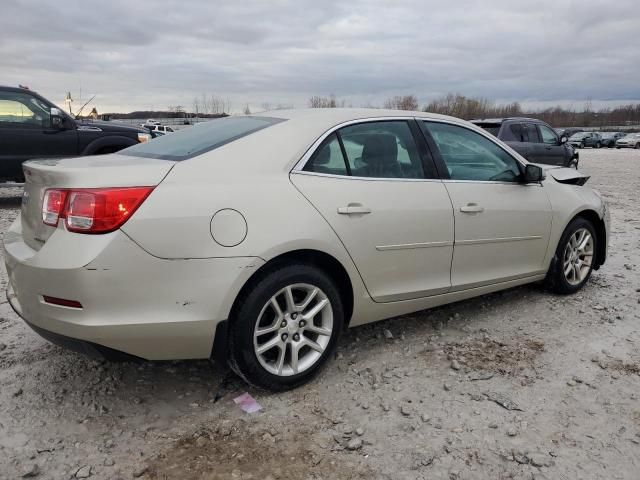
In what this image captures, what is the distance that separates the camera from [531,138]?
1341cm

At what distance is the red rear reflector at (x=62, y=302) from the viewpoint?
2443 millimetres

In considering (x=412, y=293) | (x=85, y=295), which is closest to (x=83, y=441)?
(x=85, y=295)

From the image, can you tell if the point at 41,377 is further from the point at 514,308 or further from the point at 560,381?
the point at 514,308

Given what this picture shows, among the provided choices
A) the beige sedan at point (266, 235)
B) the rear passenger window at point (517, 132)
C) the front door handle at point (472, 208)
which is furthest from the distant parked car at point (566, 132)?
the beige sedan at point (266, 235)

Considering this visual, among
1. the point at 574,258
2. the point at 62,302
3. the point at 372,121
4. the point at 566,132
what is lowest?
the point at 574,258

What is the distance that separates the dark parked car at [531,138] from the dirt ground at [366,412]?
952cm

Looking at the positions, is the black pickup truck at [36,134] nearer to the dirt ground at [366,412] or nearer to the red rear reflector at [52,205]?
the dirt ground at [366,412]

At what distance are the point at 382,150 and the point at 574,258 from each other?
2.28 metres

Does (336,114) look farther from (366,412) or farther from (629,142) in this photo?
(629,142)

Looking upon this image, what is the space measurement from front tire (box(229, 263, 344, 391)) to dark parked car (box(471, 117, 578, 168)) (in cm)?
1060

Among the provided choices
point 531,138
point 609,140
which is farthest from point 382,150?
point 609,140

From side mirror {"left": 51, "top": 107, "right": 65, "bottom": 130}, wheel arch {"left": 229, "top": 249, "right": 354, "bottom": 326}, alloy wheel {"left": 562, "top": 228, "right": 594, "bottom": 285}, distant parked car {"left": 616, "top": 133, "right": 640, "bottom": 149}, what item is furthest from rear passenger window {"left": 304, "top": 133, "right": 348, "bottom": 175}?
distant parked car {"left": 616, "top": 133, "right": 640, "bottom": 149}

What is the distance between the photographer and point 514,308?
14.4 feet

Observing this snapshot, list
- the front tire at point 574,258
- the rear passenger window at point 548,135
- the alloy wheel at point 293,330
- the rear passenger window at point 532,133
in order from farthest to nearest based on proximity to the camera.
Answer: the rear passenger window at point 548,135 → the rear passenger window at point 532,133 → the front tire at point 574,258 → the alloy wheel at point 293,330
